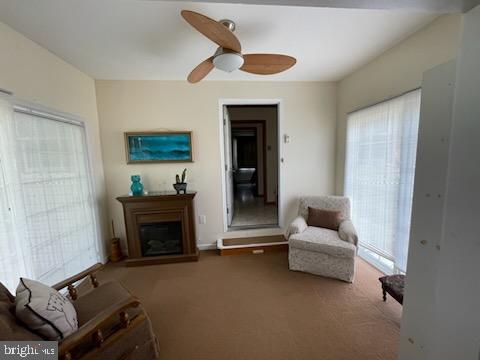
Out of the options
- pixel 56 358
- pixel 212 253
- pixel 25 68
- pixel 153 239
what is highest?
pixel 25 68

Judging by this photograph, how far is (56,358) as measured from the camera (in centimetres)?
88

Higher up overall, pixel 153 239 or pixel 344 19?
pixel 344 19

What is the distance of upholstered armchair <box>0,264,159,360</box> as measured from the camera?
91cm

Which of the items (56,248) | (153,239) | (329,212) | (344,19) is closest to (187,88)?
(344,19)

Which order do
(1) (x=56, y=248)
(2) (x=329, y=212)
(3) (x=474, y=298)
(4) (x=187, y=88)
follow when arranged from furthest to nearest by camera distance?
(4) (x=187, y=88) → (2) (x=329, y=212) → (1) (x=56, y=248) → (3) (x=474, y=298)

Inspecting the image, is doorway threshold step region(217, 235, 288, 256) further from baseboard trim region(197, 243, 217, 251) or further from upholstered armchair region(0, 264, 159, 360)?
upholstered armchair region(0, 264, 159, 360)

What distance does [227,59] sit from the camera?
1514mm

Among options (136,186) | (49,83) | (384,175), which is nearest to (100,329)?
(136,186)

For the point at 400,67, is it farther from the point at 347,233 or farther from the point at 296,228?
the point at 296,228

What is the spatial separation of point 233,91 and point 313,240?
7.21 feet

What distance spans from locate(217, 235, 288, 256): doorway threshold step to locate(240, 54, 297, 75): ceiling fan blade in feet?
7.14

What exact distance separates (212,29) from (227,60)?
29 centimetres

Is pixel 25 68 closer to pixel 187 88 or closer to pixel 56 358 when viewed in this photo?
pixel 187 88

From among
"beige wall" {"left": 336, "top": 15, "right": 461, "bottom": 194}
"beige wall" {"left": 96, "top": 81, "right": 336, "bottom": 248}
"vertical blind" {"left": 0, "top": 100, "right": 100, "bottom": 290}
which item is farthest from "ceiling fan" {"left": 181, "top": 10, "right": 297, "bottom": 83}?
"vertical blind" {"left": 0, "top": 100, "right": 100, "bottom": 290}
